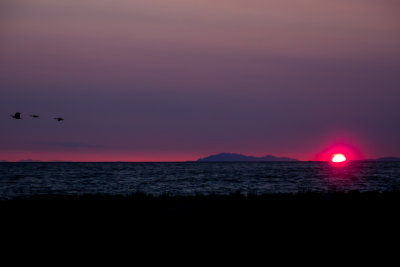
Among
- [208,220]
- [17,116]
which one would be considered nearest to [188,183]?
[17,116]

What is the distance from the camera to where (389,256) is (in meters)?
11.7

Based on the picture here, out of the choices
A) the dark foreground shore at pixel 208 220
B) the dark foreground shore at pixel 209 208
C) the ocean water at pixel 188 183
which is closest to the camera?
the dark foreground shore at pixel 208 220

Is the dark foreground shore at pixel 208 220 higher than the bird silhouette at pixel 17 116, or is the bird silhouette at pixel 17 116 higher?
the bird silhouette at pixel 17 116

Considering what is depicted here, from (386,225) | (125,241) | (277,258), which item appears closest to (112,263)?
(125,241)

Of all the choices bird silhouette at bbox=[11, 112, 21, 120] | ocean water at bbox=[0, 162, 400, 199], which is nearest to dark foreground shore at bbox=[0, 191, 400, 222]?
bird silhouette at bbox=[11, 112, 21, 120]

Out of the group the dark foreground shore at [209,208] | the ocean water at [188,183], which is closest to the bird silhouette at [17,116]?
the dark foreground shore at [209,208]

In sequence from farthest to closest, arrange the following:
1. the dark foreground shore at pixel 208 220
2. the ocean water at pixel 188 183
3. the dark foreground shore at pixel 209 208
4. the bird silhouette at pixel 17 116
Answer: the ocean water at pixel 188 183 → the bird silhouette at pixel 17 116 → the dark foreground shore at pixel 209 208 → the dark foreground shore at pixel 208 220

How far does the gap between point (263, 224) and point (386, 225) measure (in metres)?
3.60

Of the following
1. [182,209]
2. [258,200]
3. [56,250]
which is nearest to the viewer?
[56,250]

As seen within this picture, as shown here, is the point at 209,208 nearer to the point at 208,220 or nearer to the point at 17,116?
the point at 208,220

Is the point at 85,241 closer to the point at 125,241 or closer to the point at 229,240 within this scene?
the point at 125,241

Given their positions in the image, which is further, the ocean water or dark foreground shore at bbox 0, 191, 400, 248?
the ocean water

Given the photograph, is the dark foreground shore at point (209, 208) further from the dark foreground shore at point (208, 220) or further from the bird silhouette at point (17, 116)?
the bird silhouette at point (17, 116)

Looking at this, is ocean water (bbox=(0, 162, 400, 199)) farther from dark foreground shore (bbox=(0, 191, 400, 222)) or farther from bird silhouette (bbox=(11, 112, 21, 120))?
bird silhouette (bbox=(11, 112, 21, 120))
